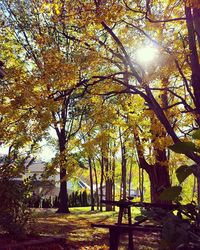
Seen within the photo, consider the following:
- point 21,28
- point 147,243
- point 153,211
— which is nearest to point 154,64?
point 147,243

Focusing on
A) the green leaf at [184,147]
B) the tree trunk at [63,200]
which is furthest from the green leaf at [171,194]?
the tree trunk at [63,200]

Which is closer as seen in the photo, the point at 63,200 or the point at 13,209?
the point at 13,209

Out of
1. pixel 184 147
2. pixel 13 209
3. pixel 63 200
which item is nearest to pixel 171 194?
pixel 184 147

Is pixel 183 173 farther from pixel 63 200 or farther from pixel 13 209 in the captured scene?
pixel 63 200

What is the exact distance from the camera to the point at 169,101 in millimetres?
12438

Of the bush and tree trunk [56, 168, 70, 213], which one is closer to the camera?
the bush

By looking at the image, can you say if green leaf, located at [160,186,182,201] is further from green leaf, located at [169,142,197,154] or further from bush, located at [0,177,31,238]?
bush, located at [0,177,31,238]

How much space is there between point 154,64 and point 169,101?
2.85m

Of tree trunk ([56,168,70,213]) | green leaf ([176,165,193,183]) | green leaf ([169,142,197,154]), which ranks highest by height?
green leaf ([169,142,197,154])

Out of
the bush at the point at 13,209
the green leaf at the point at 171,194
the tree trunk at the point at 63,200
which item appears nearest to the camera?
the green leaf at the point at 171,194

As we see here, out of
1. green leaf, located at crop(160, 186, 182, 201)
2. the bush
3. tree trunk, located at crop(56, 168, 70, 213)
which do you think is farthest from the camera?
tree trunk, located at crop(56, 168, 70, 213)

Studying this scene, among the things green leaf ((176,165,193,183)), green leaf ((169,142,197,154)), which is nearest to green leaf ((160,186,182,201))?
green leaf ((176,165,193,183))

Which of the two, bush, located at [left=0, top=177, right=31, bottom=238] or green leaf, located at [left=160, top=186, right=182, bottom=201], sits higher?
green leaf, located at [left=160, top=186, right=182, bottom=201]

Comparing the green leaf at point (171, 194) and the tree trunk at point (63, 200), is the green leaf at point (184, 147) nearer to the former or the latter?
the green leaf at point (171, 194)
